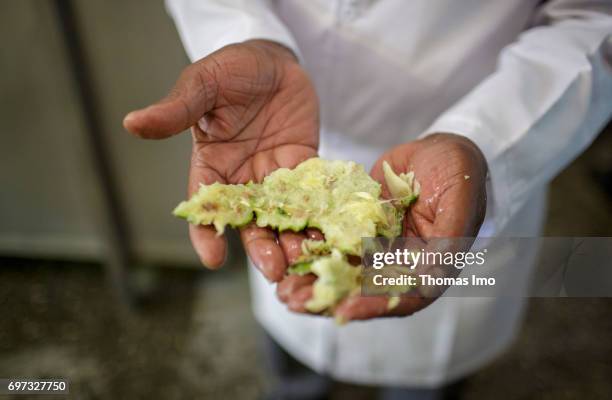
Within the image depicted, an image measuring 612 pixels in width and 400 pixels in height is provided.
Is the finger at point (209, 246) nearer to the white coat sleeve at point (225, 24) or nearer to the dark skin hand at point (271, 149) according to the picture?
the dark skin hand at point (271, 149)

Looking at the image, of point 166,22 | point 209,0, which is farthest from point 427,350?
point 166,22

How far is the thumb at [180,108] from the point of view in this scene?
18.7 inches

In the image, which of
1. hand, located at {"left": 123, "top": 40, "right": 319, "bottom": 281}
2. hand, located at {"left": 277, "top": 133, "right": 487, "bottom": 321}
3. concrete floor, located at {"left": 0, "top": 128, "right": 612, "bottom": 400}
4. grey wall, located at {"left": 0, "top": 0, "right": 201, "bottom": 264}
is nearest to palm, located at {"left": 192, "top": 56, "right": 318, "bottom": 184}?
hand, located at {"left": 123, "top": 40, "right": 319, "bottom": 281}

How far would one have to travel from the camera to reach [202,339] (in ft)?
4.17

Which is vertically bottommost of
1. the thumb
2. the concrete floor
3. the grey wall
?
the concrete floor

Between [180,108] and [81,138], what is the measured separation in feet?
2.44

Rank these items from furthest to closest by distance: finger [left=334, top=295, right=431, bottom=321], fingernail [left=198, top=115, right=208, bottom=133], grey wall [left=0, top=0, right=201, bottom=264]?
grey wall [left=0, top=0, right=201, bottom=264] → fingernail [left=198, top=115, right=208, bottom=133] → finger [left=334, top=295, right=431, bottom=321]

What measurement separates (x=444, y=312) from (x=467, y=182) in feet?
1.36

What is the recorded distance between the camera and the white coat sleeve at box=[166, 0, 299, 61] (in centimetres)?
66

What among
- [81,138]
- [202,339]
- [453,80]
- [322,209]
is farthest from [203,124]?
[202,339]

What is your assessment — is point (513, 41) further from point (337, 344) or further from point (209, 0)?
point (337, 344)

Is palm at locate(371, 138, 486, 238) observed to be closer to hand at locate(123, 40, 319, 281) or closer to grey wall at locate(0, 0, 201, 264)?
hand at locate(123, 40, 319, 281)

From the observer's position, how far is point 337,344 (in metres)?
0.93

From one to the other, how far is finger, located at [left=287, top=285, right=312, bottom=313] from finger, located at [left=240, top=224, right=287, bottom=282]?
31 mm
